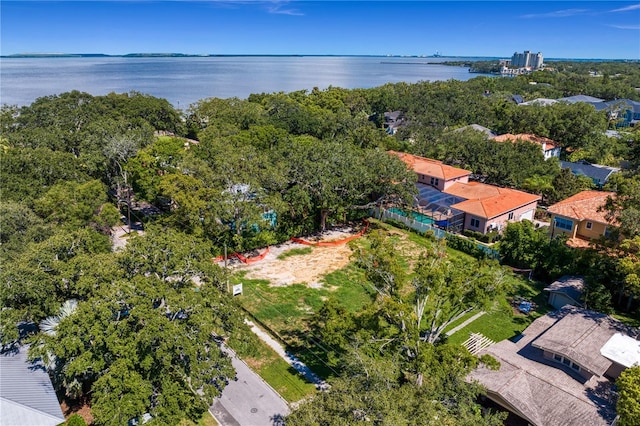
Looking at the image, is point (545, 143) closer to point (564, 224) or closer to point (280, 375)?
point (564, 224)

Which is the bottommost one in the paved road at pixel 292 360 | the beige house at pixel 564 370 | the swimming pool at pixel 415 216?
the paved road at pixel 292 360

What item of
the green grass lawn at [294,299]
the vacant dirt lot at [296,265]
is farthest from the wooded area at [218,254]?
the vacant dirt lot at [296,265]

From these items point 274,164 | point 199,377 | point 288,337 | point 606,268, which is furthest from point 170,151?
point 606,268

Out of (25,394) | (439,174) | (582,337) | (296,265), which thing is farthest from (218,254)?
(439,174)

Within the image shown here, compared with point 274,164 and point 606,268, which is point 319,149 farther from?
point 606,268

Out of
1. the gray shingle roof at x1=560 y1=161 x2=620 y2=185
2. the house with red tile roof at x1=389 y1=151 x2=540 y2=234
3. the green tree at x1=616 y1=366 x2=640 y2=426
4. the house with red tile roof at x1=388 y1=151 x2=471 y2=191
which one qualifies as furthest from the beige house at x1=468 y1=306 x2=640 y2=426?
the gray shingle roof at x1=560 y1=161 x2=620 y2=185

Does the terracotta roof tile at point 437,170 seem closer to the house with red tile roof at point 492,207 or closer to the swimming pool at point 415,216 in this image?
the house with red tile roof at point 492,207

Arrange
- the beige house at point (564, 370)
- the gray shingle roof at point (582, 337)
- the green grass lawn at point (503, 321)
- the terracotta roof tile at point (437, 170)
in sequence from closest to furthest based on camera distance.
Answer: the beige house at point (564, 370)
the gray shingle roof at point (582, 337)
the green grass lawn at point (503, 321)
the terracotta roof tile at point (437, 170)
